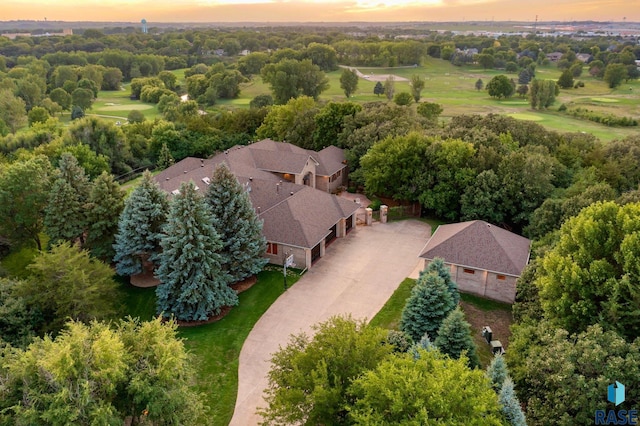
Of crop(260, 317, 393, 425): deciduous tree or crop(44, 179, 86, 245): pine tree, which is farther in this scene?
crop(44, 179, 86, 245): pine tree

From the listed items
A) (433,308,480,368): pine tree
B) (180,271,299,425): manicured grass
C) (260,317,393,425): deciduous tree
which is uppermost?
(260,317,393,425): deciduous tree

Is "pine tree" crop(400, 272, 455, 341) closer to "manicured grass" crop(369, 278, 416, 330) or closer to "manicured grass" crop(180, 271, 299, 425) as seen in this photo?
"manicured grass" crop(369, 278, 416, 330)

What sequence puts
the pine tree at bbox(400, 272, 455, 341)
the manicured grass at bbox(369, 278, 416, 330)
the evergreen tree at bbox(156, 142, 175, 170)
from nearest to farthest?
1. the pine tree at bbox(400, 272, 455, 341)
2. the manicured grass at bbox(369, 278, 416, 330)
3. the evergreen tree at bbox(156, 142, 175, 170)

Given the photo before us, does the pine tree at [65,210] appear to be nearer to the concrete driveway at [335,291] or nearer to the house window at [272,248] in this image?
the house window at [272,248]

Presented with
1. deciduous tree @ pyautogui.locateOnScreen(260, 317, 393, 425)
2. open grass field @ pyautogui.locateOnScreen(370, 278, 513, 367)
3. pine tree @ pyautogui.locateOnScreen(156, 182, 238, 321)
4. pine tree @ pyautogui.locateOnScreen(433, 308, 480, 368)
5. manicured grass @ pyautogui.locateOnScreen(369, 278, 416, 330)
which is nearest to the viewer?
deciduous tree @ pyautogui.locateOnScreen(260, 317, 393, 425)

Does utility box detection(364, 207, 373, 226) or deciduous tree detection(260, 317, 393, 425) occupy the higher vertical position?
deciduous tree detection(260, 317, 393, 425)

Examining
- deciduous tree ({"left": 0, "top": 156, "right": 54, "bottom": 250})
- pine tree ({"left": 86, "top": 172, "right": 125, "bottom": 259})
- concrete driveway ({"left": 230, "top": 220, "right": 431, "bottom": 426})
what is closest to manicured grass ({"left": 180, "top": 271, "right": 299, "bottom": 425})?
concrete driveway ({"left": 230, "top": 220, "right": 431, "bottom": 426})

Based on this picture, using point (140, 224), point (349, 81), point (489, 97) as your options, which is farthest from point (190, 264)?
point (489, 97)
